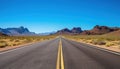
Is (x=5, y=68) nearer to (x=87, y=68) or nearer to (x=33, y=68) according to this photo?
(x=33, y=68)

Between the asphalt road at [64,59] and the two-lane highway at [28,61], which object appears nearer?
the asphalt road at [64,59]

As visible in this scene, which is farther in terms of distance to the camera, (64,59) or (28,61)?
(64,59)

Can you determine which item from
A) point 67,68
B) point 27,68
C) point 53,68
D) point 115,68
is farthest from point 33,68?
point 115,68

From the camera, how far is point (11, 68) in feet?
28.2

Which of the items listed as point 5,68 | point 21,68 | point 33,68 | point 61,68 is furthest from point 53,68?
point 5,68

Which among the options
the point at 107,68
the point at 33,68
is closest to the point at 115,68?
the point at 107,68

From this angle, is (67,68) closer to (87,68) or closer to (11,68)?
(87,68)

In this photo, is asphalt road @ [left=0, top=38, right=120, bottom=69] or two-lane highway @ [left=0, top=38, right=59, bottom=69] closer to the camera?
asphalt road @ [left=0, top=38, right=120, bottom=69]

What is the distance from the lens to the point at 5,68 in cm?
864

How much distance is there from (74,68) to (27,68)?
2.18 m

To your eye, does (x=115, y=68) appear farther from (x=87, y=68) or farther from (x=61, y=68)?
(x=61, y=68)

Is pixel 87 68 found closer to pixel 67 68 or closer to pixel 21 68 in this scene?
pixel 67 68

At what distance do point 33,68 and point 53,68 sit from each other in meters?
0.94

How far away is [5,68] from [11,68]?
0.30 metres
